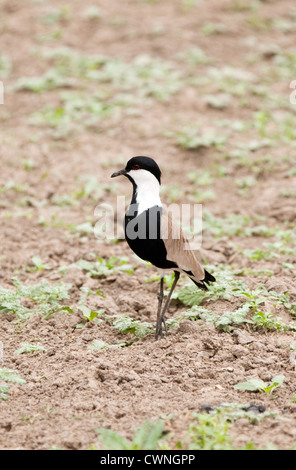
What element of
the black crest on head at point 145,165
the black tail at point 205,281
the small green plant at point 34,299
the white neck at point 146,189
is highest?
the black crest on head at point 145,165

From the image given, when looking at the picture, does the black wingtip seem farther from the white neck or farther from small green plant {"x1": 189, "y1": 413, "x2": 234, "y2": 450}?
small green plant {"x1": 189, "y1": 413, "x2": 234, "y2": 450}

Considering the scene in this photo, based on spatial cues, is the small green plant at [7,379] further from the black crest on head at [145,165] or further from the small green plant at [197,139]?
the small green plant at [197,139]


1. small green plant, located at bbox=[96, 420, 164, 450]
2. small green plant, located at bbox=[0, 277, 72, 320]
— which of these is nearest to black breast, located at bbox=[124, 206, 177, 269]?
small green plant, located at bbox=[0, 277, 72, 320]

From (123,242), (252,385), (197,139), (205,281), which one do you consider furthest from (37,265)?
(197,139)

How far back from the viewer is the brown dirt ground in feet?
13.0

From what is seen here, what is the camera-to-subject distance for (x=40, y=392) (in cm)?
420

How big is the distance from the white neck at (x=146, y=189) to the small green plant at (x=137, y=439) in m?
1.87

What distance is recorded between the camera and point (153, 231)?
15.8 ft

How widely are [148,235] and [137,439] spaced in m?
1.75

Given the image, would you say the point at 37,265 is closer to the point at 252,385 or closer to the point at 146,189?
the point at 146,189

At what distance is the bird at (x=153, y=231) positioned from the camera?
4.82 m

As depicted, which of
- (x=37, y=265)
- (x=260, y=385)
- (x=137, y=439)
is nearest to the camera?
(x=137, y=439)

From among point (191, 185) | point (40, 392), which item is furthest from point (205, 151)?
point (40, 392)

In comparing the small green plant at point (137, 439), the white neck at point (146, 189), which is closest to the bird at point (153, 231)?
the white neck at point (146, 189)
